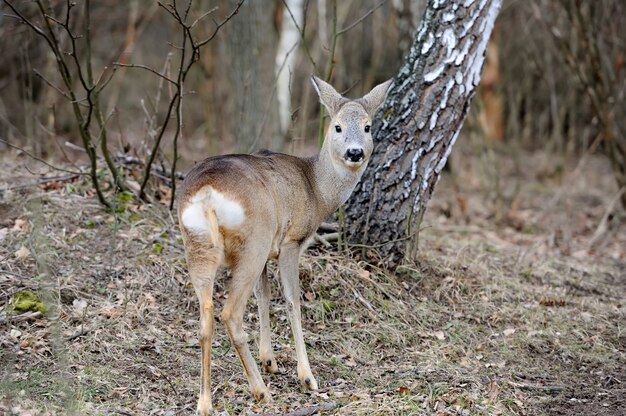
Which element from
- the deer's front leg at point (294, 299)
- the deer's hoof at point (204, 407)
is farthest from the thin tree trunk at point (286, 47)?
the deer's hoof at point (204, 407)

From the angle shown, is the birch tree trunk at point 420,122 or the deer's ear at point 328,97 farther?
the birch tree trunk at point 420,122

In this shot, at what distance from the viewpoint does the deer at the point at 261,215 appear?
4523mm

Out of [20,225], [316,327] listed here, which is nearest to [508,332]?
[316,327]

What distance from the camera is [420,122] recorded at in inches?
260

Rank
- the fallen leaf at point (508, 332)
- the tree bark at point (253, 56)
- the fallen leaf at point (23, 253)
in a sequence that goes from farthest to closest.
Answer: the tree bark at point (253, 56) < the fallen leaf at point (508, 332) < the fallen leaf at point (23, 253)

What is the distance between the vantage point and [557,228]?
33.7 feet

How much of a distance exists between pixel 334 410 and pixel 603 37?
8.43 m

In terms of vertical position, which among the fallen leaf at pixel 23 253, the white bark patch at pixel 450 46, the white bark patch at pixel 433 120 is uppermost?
the white bark patch at pixel 450 46

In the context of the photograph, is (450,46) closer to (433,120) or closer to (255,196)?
(433,120)

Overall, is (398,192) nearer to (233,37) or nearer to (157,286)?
(157,286)

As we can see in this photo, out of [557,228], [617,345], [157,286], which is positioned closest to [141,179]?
[157,286]

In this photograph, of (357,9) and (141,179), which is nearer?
(141,179)

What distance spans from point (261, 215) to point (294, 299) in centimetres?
87

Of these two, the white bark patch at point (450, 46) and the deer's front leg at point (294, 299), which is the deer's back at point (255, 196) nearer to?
the deer's front leg at point (294, 299)
